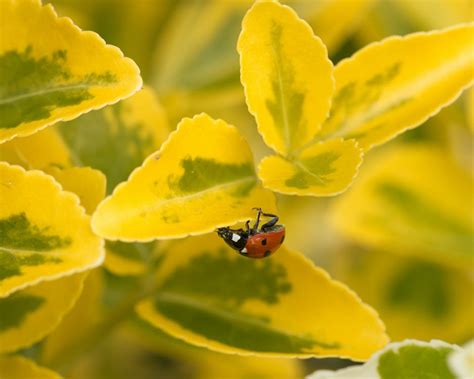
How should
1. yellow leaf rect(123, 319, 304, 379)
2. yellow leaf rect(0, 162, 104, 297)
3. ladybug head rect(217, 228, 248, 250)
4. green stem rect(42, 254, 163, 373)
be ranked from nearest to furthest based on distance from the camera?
1. yellow leaf rect(0, 162, 104, 297)
2. ladybug head rect(217, 228, 248, 250)
3. green stem rect(42, 254, 163, 373)
4. yellow leaf rect(123, 319, 304, 379)

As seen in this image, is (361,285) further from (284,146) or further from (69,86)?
(69,86)

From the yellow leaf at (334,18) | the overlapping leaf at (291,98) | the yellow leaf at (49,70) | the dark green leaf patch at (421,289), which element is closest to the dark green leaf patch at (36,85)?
the yellow leaf at (49,70)

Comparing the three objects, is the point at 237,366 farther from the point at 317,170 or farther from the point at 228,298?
the point at 317,170

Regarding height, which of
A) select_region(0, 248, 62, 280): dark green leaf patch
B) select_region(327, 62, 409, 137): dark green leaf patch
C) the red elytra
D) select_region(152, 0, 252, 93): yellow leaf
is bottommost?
select_region(0, 248, 62, 280): dark green leaf patch

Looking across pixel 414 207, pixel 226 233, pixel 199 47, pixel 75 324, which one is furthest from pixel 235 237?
pixel 199 47

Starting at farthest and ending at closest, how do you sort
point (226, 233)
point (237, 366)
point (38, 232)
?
point (237, 366)
point (226, 233)
point (38, 232)

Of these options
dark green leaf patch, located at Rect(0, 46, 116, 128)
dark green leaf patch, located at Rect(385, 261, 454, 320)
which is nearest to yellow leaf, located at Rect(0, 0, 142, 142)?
dark green leaf patch, located at Rect(0, 46, 116, 128)

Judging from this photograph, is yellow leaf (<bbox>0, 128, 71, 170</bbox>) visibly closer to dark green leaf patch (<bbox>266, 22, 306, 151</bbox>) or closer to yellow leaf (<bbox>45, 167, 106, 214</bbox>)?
yellow leaf (<bbox>45, 167, 106, 214</bbox>)

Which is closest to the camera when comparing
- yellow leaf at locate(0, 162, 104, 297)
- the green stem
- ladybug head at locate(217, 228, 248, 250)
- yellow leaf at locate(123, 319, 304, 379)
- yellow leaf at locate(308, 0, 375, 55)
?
yellow leaf at locate(0, 162, 104, 297)
